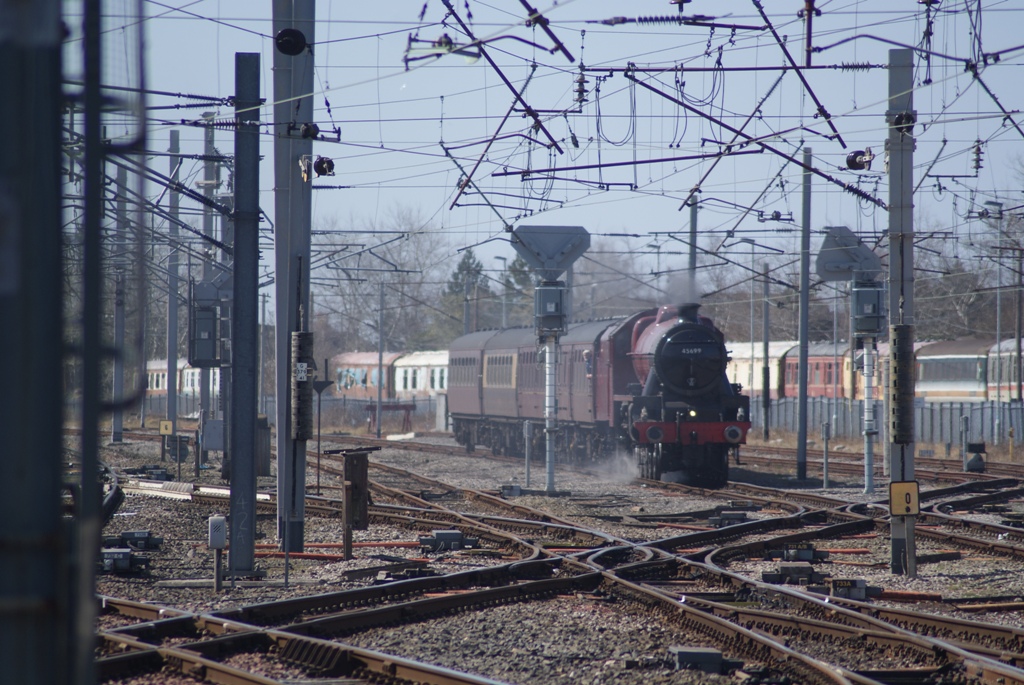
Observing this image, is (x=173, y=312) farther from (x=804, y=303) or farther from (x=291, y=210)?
(x=291, y=210)

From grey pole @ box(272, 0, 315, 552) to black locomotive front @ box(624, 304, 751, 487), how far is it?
11.0 m

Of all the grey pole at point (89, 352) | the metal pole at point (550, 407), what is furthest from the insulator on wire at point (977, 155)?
the grey pole at point (89, 352)

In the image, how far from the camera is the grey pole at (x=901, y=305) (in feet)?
37.2

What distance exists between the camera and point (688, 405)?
74.8ft

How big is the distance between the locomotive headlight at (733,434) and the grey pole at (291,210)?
12078 mm

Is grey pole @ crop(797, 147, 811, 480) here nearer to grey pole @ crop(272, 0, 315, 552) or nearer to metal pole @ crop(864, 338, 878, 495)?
metal pole @ crop(864, 338, 878, 495)

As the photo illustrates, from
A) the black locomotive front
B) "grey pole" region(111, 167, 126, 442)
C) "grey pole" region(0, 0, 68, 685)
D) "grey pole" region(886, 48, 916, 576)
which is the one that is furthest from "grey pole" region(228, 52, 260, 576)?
the black locomotive front

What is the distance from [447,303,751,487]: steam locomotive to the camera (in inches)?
898

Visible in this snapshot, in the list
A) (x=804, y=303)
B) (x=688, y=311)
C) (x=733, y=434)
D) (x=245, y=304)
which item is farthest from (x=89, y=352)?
(x=804, y=303)

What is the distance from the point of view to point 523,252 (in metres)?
20.3

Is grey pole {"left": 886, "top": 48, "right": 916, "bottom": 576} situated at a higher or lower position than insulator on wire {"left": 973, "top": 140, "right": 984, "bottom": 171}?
lower

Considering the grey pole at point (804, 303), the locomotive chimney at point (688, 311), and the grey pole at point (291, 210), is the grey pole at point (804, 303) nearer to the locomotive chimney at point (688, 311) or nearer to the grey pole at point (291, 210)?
the locomotive chimney at point (688, 311)

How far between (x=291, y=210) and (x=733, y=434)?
12.8m

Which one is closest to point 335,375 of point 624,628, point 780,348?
point 780,348
